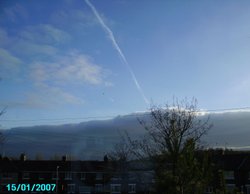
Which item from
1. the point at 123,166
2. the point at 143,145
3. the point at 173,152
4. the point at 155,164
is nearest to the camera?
the point at 173,152

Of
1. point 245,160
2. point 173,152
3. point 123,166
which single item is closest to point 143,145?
point 173,152

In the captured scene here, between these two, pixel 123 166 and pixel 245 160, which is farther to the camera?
pixel 245 160

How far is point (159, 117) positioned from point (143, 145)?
10.9 feet

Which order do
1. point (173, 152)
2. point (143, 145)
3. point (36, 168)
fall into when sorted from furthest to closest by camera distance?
1. point (36, 168)
2. point (143, 145)
3. point (173, 152)

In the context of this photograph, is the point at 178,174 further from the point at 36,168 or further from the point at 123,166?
the point at 36,168

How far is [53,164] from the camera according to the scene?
277 feet
